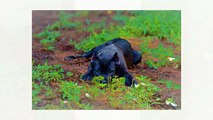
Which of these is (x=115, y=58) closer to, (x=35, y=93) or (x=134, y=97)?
(x=134, y=97)

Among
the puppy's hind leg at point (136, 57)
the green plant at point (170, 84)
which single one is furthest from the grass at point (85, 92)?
the puppy's hind leg at point (136, 57)

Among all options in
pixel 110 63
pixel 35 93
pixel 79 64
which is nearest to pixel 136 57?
pixel 79 64

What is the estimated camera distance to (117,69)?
9078mm

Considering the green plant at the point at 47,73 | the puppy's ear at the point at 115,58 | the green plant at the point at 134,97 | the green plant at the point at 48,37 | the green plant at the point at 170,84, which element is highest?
the green plant at the point at 48,37

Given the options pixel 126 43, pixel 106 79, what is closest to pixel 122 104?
pixel 106 79

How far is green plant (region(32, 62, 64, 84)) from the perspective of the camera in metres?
8.88

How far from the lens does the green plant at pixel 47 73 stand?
29.1 ft

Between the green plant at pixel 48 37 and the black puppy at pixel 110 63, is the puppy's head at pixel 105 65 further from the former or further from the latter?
the green plant at pixel 48 37

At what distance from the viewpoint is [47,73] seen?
8.96 meters

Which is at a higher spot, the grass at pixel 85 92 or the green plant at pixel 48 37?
the green plant at pixel 48 37

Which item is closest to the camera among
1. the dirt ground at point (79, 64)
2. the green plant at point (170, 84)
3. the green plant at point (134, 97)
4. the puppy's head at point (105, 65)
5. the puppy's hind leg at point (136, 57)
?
the green plant at point (134, 97)

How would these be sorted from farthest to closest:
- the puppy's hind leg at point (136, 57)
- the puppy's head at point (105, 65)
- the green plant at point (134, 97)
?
the puppy's hind leg at point (136, 57) → the puppy's head at point (105, 65) → the green plant at point (134, 97)
